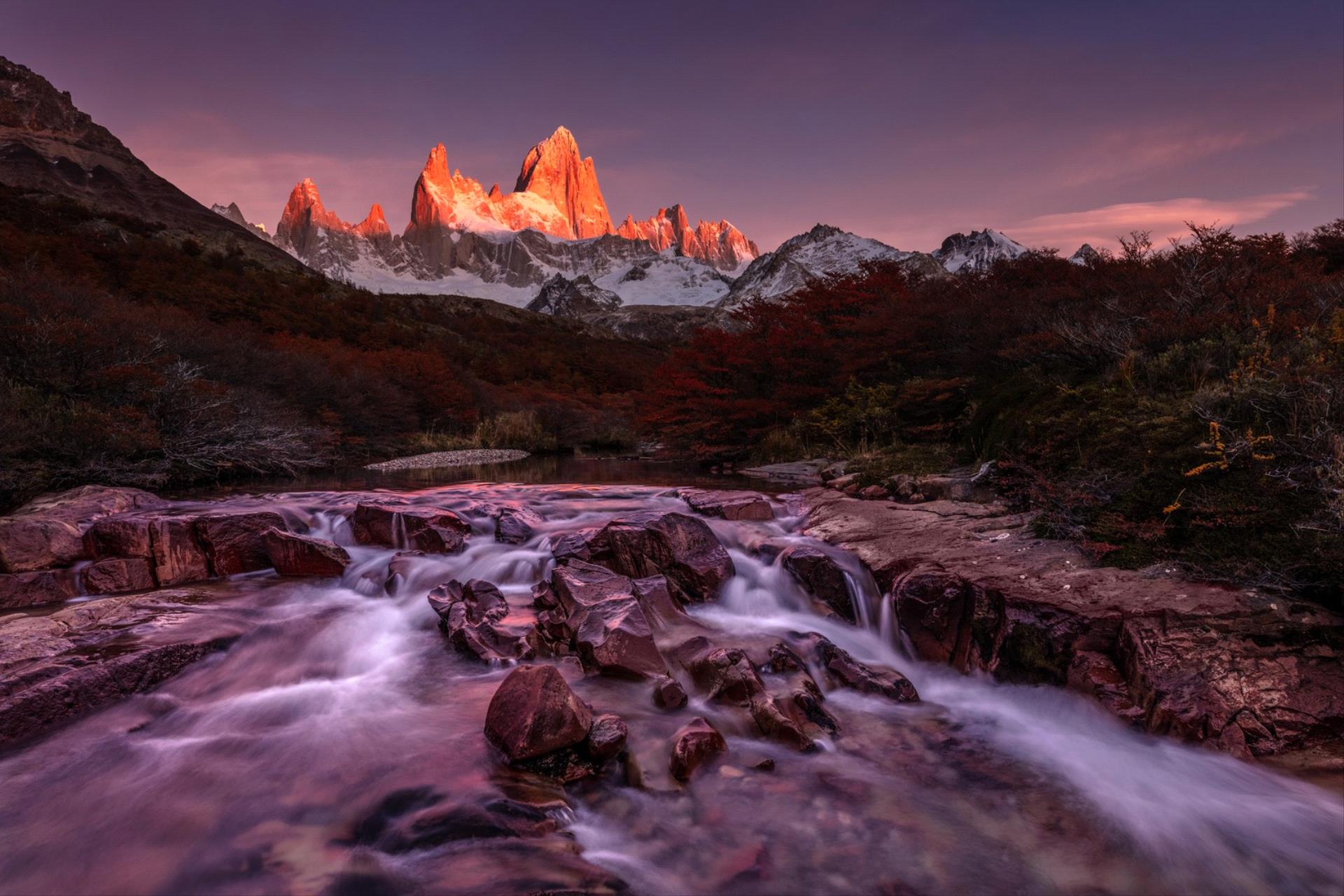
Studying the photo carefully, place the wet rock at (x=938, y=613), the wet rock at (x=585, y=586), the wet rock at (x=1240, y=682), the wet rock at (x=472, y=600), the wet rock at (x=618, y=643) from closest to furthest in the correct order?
1. the wet rock at (x=1240, y=682)
2. the wet rock at (x=618, y=643)
3. the wet rock at (x=938, y=613)
4. the wet rock at (x=585, y=586)
5. the wet rock at (x=472, y=600)

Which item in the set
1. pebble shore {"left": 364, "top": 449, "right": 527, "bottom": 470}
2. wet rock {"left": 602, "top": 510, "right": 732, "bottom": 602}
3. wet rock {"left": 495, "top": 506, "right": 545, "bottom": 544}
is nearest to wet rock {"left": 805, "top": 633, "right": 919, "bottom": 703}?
wet rock {"left": 602, "top": 510, "right": 732, "bottom": 602}

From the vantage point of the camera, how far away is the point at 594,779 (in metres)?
3.75

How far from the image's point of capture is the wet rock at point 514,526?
339 inches

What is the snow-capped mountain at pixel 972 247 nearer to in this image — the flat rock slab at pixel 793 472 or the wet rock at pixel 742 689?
the flat rock slab at pixel 793 472

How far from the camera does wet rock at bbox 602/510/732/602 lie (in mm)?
6934

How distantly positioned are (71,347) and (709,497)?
1360cm

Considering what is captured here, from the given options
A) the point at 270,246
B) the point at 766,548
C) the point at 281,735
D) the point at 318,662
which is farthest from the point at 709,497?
the point at 270,246

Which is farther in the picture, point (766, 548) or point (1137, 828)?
point (766, 548)

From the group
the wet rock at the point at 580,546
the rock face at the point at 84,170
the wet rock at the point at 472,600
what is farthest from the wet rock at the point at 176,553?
the rock face at the point at 84,170

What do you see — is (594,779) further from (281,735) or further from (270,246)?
(270,246)

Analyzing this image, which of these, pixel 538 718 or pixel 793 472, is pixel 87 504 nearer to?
pixel 538 718

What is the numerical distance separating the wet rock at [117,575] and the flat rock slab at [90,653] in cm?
49

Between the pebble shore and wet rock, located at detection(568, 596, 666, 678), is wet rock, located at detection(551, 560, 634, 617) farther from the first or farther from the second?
the pebble shore

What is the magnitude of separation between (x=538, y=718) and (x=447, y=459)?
19.6 metres
